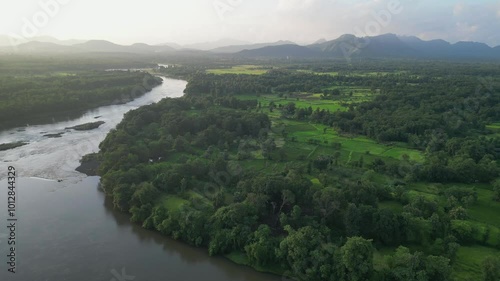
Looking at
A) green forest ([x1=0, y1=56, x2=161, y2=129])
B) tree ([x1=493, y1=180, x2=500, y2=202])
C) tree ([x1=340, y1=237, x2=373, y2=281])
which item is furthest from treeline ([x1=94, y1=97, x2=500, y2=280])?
green forest ([x1=0, y1=56, x2=161, y2=129])

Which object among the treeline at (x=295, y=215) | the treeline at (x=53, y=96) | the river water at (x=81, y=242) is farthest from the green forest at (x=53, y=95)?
the treeline at (x=295, y=215)

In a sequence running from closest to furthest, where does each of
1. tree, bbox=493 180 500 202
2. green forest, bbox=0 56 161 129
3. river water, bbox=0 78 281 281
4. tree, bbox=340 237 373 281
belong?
tree, bbox=340 237 373 281
river water, bbox=0 78 281 281
tree, bbox=493 180 500 202
green forest, bbox=0 56 161 129

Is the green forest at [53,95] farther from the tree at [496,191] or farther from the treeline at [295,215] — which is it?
the tree at [496,191]

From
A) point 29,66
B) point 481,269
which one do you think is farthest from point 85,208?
point 29,66

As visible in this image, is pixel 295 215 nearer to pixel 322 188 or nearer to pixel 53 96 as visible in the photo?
pixel 322 188

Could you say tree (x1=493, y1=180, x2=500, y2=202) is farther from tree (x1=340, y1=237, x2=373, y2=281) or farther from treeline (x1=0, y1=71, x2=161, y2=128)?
treeline (x1=0, y1=71, x2=161, y2=128)

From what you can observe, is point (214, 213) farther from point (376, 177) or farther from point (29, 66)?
point (29, 66)
